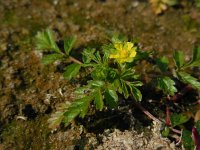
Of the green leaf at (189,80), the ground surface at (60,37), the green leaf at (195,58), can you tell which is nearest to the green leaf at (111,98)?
the ground surface at (60,37)

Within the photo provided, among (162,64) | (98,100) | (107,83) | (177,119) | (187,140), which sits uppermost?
(162,64)

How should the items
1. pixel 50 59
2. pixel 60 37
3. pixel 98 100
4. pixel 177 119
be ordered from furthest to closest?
pixel 60 37 → pixel 50 59 → pixel 177 119 → pixel 98 100

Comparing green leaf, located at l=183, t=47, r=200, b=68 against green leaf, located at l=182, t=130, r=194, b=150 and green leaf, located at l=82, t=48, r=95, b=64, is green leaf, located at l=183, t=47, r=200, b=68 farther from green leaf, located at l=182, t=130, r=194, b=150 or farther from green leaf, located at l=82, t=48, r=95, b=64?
green leaf, located at l=82, t=48, r=95, b=64

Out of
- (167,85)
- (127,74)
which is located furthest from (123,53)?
(167,85)

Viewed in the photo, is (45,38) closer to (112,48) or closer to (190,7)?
(112,48)

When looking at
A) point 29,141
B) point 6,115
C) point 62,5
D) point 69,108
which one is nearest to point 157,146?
point 69,108

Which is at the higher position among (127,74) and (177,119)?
(127,74)

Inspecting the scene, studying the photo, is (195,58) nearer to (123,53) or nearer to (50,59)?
(123,53)
